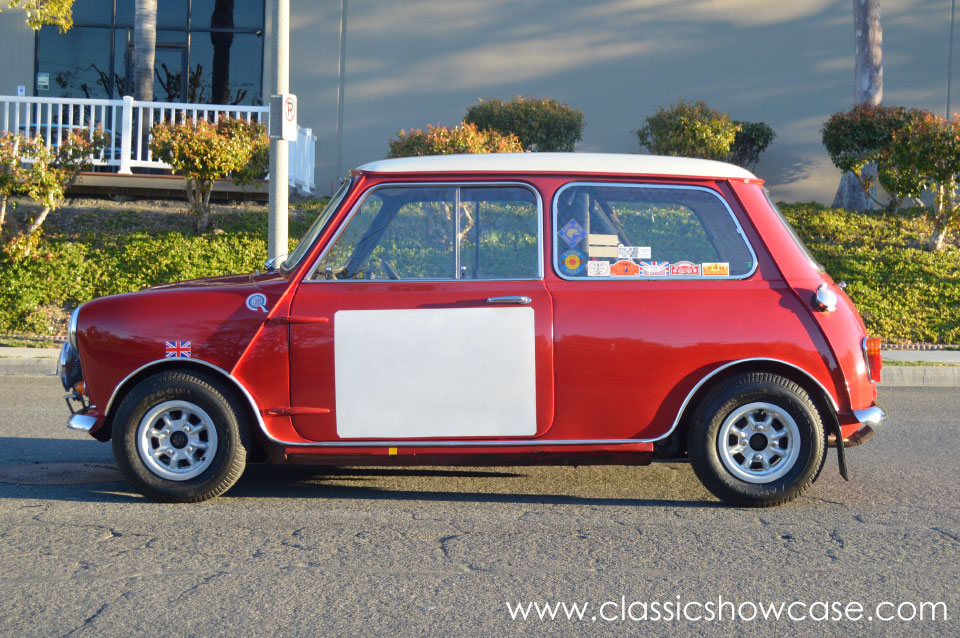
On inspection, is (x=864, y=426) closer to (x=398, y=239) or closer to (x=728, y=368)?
(x=728, y=368)

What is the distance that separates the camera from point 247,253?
15.0 metres

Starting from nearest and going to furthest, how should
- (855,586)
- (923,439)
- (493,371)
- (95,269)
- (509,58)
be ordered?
(855,586), (493,371), (923,439), (95,269), (509,58)

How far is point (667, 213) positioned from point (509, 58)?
1593 cm

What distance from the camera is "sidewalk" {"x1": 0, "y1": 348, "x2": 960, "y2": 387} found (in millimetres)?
11242

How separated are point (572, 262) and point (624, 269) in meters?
0.30

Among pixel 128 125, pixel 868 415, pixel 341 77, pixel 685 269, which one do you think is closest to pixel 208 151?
pixel 128 125

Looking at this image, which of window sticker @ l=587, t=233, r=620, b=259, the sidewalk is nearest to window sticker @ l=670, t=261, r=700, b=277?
window sticker @ l=587, t=233, r=620, b=259

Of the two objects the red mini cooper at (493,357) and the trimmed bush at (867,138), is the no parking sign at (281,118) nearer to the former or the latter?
the red mini cooper at (493,357)

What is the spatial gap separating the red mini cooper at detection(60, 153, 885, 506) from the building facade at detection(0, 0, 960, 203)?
15.3m

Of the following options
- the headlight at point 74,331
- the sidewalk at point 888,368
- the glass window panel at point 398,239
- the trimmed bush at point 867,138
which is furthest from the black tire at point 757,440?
the trimmed bush at point 867,138

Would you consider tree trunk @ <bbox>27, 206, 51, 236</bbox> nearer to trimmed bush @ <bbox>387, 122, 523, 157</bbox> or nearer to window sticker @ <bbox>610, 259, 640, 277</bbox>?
trimmed bush @ <bbox>387, 122, 523, 157</bbox>

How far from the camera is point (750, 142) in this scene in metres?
19.7

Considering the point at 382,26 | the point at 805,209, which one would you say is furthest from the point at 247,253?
the point at 805,209

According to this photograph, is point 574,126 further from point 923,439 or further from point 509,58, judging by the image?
point 923,439
